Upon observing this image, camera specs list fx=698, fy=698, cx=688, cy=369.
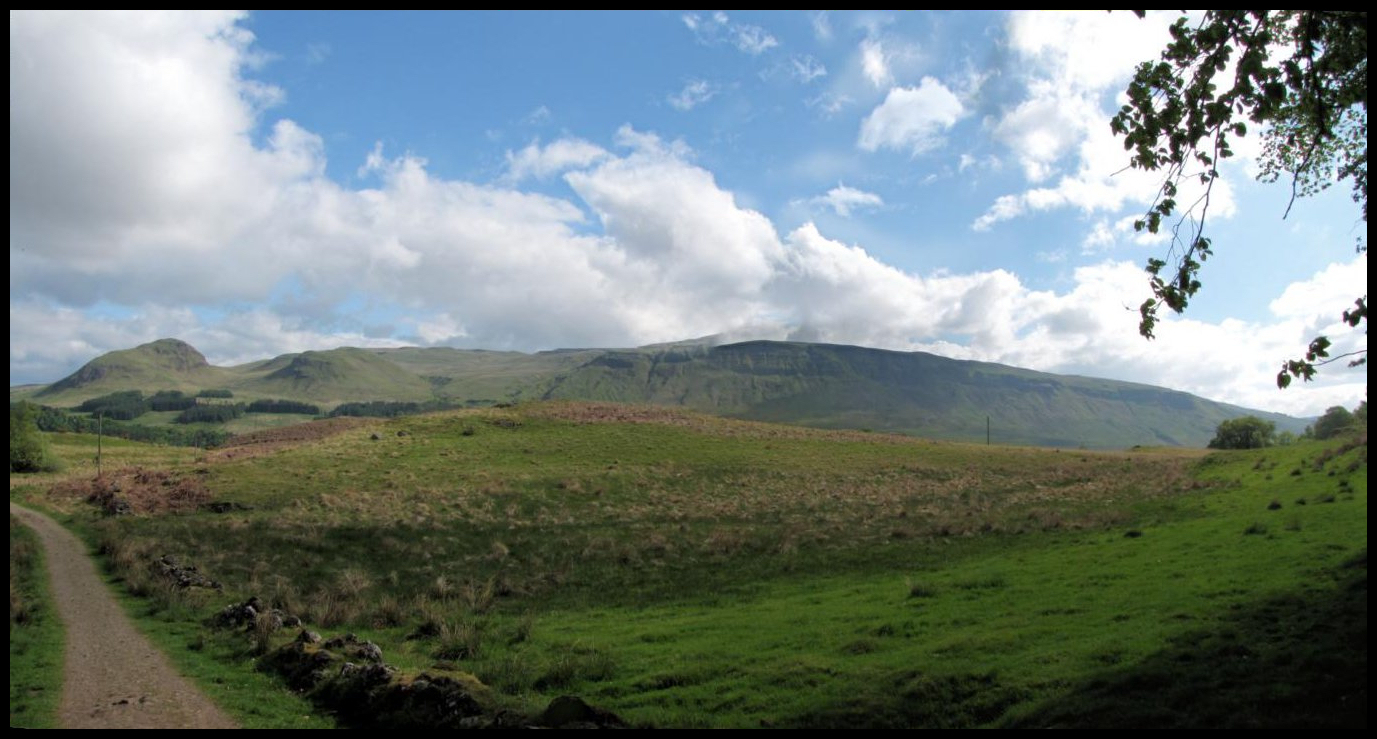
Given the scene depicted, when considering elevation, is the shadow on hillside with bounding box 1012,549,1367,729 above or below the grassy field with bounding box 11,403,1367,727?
→ above

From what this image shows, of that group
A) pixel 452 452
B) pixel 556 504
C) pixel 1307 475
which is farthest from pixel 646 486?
pixel 1307 475

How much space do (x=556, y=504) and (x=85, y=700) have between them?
37.4m

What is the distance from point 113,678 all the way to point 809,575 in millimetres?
22168

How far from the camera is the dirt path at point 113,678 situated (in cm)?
1222

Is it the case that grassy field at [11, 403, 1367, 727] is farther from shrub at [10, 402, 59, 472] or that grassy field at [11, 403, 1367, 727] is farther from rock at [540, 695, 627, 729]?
shrub at [10, 402, 59, 472]

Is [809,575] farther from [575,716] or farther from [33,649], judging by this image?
[33,649]

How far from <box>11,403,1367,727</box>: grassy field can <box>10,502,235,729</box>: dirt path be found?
7.39 feet

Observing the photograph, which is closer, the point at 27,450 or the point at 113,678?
the point at 113,678

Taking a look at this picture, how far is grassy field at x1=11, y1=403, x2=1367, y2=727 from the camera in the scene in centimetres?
1184

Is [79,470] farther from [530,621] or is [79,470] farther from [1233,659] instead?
[1233,659]

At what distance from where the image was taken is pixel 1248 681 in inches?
411

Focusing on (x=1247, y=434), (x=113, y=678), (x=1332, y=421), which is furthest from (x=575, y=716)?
(x=1247, y=434)

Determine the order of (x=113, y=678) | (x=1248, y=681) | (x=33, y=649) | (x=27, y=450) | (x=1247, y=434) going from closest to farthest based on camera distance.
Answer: (x=1248, y=681) < (x=113, y=678) < (x=33, y=649) < (x=27, y=450) < (x=1247, y=434)

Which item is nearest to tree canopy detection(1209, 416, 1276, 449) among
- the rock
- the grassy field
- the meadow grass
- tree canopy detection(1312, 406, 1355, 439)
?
tree canopy detection(1312, 406, 1355, 439)
